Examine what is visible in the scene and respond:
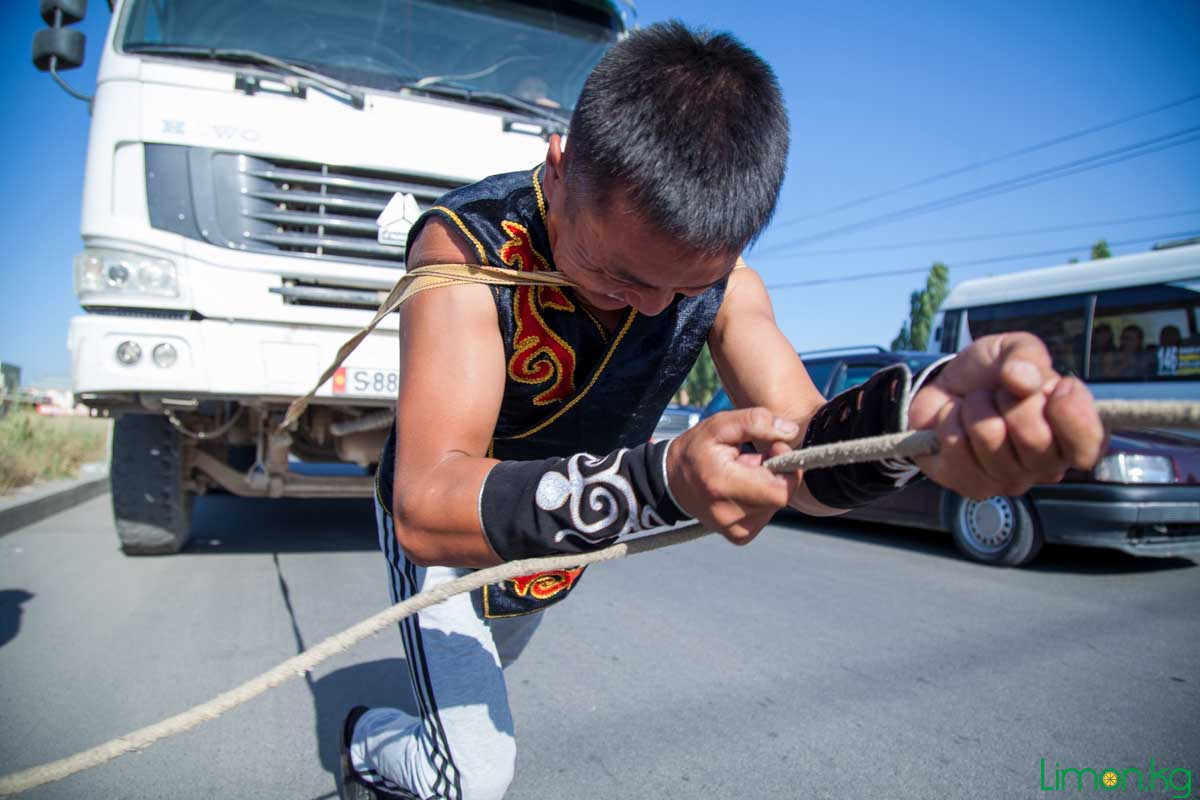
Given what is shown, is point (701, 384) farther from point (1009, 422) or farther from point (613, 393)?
point (1009, 422)

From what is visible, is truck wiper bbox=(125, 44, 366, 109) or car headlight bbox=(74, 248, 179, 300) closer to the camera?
car headlight bbox=(74, 248, 179, 300)

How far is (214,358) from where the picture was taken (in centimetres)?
374

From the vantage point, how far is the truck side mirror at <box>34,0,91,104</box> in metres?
3.93

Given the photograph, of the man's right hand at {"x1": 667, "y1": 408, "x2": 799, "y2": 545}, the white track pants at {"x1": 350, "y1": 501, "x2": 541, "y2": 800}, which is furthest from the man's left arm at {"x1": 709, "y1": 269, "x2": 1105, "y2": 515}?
the white track pants at {"x1": 350, "y1": 501, "x2": 541, "y2": 800}

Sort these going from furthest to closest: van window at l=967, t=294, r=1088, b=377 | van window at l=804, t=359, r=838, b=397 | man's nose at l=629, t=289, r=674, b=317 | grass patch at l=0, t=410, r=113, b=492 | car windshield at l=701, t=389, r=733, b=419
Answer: van window at l=967, t=294, r=1088, b=377 < car windshield at l=701, t=389, r=733, b=419 < grass patch at l=0, t=410, r=113, b=492 < van window at l=804, t=359, r=838, b=397 < man's nose at l=629, t=289, r=674, b=317

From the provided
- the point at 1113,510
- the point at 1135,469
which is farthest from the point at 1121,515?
the point at 1135,469

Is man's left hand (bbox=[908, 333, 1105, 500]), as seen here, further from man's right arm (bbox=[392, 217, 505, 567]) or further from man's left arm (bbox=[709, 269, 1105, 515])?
man's right arm (bbox=[392, 217, 505, 567])

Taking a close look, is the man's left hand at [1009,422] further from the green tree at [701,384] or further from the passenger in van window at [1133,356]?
the green tree at [701,384]

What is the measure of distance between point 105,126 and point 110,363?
1220 millimetres

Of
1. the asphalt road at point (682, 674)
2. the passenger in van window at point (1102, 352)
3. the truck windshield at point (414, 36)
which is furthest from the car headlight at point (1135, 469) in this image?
the passenger in van window at point (1102, 352)

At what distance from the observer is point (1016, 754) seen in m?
2.52

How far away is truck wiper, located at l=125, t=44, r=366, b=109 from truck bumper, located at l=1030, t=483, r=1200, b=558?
4747 millimetres

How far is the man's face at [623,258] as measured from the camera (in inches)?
50.1

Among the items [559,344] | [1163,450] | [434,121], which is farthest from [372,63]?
[1163,450]
